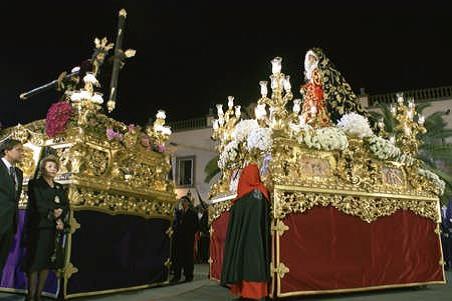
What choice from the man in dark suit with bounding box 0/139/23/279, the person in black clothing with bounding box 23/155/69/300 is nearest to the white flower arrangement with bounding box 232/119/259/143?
the person in black clothing with bounding box 23/155/69/300

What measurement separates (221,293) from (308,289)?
1.39 meters

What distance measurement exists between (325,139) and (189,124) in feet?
55.9

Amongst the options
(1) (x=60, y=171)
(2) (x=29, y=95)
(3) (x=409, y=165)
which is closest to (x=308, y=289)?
(3) (x=409, y=165)

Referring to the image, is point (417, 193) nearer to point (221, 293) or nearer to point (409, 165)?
point (409, 165)

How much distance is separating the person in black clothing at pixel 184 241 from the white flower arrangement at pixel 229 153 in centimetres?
165

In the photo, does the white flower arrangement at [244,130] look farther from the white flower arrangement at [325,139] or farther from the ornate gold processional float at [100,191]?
the ornate gold processional float at [100,191]

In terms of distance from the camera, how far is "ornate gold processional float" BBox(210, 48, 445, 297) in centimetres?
586

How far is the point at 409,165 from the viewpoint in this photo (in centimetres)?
739

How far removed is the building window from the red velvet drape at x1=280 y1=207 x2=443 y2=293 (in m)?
15.8

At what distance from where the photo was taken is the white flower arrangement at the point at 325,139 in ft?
20.6

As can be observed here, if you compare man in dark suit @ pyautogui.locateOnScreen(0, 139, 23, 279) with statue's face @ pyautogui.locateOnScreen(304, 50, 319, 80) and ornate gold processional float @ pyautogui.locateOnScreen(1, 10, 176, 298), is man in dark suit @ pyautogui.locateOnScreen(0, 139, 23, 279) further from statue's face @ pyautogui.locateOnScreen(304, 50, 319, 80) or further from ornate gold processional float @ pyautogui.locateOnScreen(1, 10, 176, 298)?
statue's face @ pyautogui.locateOnScreen(304, 50, 319, 80)

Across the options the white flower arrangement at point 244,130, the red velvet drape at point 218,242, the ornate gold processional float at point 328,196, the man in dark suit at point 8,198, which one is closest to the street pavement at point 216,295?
the ornate gold processional float at point 328,196

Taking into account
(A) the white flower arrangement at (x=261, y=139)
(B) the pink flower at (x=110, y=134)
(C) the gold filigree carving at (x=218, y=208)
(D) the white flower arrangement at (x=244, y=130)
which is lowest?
(C) the gold filigree carving at (x=218, y=208)

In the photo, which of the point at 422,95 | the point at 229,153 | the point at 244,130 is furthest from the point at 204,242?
the point at 422,95
